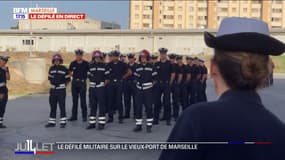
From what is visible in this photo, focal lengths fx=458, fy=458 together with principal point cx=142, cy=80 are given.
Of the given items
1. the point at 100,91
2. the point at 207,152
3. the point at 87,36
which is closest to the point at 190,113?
the point at 207,152

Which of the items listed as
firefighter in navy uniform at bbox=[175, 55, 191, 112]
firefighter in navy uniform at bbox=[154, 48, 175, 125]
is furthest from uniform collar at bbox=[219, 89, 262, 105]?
firefighter in navy uniform at bbox=[175, 55, 191, 112]

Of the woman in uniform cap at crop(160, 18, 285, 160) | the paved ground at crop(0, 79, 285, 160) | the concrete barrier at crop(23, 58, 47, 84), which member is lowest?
the concrete barrier at crop(23, 58, 47, 84)

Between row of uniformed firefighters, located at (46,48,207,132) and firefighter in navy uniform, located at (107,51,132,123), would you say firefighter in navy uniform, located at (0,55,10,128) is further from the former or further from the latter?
firefighter in navy uniform, located at (107,51,132,123)

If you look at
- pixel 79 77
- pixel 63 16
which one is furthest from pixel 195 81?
pixel 63 16

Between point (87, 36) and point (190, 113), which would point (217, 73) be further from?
point (87, 36)

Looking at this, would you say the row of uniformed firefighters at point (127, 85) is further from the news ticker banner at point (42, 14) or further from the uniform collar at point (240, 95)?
the news ticker banner at point (42, 14)

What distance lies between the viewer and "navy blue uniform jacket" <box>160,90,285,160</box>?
1587 millimetres

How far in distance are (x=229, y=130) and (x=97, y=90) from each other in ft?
30.1

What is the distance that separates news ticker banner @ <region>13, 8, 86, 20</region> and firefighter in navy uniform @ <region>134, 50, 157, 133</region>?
33.3 m

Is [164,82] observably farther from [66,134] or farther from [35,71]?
[35,71]

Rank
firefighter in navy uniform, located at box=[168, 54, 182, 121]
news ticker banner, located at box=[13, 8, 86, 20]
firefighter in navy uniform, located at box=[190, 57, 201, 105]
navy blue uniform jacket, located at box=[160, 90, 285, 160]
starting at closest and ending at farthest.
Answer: navy blue uniform jacket, located at box=[160, 90, 285, 160]
firefighter in navy uniform, located at box=[168, 54, 182, 121]
firefighter in navy uniform, located at box=[190, 57, 201, 105]
news ticker banner, located at box=[13, 8, 86, 20]

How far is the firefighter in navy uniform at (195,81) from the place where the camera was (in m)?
13.9

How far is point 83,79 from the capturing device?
11867mm

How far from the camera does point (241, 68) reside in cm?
165
